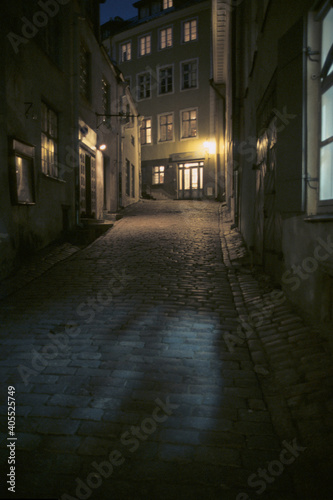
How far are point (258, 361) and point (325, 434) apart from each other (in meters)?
1.25

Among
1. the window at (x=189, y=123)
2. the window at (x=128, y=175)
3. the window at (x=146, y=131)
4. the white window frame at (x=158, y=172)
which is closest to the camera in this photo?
the window at (x=128, y=175)

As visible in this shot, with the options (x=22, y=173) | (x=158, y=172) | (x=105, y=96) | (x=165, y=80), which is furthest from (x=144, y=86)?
(x=22, y=173)

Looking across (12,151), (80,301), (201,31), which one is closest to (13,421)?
(80,301)

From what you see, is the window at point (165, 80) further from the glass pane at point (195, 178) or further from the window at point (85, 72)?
the window at point (85, 72)

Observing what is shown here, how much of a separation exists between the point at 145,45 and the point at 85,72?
18.9 metres

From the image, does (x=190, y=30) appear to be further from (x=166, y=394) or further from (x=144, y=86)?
(x=166, y=394)

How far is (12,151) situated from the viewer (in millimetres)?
7047

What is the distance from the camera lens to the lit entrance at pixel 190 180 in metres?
26.5

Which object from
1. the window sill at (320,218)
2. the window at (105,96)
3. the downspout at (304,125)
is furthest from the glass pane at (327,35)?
the window at (105,96)

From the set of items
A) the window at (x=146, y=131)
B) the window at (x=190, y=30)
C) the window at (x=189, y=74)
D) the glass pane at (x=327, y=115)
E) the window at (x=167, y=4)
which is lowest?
the glass pane at (x=327, y=115)

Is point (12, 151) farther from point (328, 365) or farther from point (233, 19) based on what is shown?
point (233, 19)

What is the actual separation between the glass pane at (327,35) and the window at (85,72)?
10698 mm

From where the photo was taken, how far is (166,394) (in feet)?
10.0

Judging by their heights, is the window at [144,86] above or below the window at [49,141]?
above
